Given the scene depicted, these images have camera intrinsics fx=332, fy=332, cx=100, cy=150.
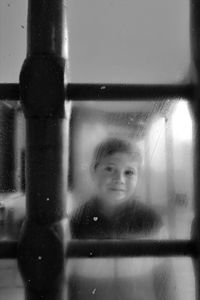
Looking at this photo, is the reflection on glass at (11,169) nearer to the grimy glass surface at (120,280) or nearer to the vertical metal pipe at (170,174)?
the grimy glass surface at (120,280)

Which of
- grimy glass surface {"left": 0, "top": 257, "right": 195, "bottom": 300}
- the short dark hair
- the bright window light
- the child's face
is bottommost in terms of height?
grimy glass surface {"left": 0, "top": 257, "right": 195, "bottom": 300}

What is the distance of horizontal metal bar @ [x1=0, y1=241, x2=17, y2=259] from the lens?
44 cm

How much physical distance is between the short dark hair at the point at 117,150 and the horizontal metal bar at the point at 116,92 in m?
0.06

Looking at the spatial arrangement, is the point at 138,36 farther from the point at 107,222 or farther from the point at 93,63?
the point at 107,222

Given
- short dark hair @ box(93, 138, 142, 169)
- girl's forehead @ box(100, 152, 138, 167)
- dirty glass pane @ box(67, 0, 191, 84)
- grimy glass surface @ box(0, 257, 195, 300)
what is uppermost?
dirty glass pane @ box(67, 0, 191, 84)

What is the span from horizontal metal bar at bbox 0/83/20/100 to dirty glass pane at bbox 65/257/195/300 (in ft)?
0.80

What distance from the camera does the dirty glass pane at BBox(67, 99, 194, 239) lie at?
1.50 ft

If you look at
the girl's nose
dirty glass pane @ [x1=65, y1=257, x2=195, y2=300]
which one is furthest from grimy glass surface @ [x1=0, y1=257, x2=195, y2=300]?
the girl's nose

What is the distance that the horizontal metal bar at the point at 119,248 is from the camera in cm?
45

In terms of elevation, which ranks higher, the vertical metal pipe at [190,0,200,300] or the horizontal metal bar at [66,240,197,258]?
the vertical metal pipe at [190,0,200,300]

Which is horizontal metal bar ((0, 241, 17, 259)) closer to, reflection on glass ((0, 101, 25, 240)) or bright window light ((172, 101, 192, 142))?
reflection on glass ((0, 101, 25, 240))

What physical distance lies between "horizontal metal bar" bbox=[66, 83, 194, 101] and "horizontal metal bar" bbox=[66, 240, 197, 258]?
7.7 inches

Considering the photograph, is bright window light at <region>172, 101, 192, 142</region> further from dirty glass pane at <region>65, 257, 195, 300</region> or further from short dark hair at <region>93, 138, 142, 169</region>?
dirty glass pane at <region>65, 257, 195, 300</region>

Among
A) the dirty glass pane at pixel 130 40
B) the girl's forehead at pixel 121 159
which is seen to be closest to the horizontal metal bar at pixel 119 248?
the girl's forehead at pixel 121 159
